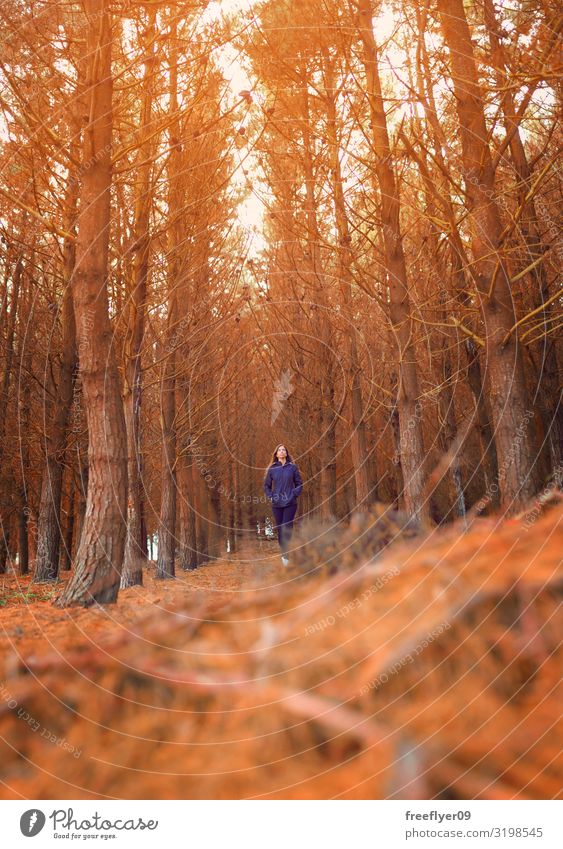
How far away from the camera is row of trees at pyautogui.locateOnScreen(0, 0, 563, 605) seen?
4.53 meters

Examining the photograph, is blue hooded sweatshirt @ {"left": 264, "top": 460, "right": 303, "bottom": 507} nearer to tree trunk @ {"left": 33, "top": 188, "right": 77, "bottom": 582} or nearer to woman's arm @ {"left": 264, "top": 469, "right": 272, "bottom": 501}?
woman's arm @ {"left": 264, "top": 469, "right": 272, "bottom": 501}

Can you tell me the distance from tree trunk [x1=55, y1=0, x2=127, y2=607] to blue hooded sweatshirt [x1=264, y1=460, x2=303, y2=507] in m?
4.10

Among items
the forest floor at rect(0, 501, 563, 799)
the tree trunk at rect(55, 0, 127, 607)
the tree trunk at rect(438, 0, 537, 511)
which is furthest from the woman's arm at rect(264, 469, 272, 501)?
the forest floor at rect(0, 501, 563, 799)

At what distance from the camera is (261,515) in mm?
24531

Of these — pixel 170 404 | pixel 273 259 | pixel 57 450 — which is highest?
pixel 273 259

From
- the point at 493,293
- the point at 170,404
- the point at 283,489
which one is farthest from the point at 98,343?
the point at 170,404

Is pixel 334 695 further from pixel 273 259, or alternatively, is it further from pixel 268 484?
pixel 273 259

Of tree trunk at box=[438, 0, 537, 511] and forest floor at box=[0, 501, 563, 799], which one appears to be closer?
forest floor at box=[0, 501, 563, 799]

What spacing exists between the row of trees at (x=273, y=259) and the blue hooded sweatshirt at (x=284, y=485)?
979mm

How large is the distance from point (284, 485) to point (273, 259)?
17.6ft

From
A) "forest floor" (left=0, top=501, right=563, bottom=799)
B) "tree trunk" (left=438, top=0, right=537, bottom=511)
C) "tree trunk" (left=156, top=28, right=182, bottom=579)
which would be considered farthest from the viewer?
"tree trunk" (left=156, top=28, right=182, bottom=579)

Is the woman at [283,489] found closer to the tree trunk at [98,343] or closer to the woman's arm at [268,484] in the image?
the woman's arm at [268,484]

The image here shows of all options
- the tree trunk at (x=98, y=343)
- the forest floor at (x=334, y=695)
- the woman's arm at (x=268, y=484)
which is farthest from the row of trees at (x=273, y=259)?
the woman's arm at (x=268, y=484)

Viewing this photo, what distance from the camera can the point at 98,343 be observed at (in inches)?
182
